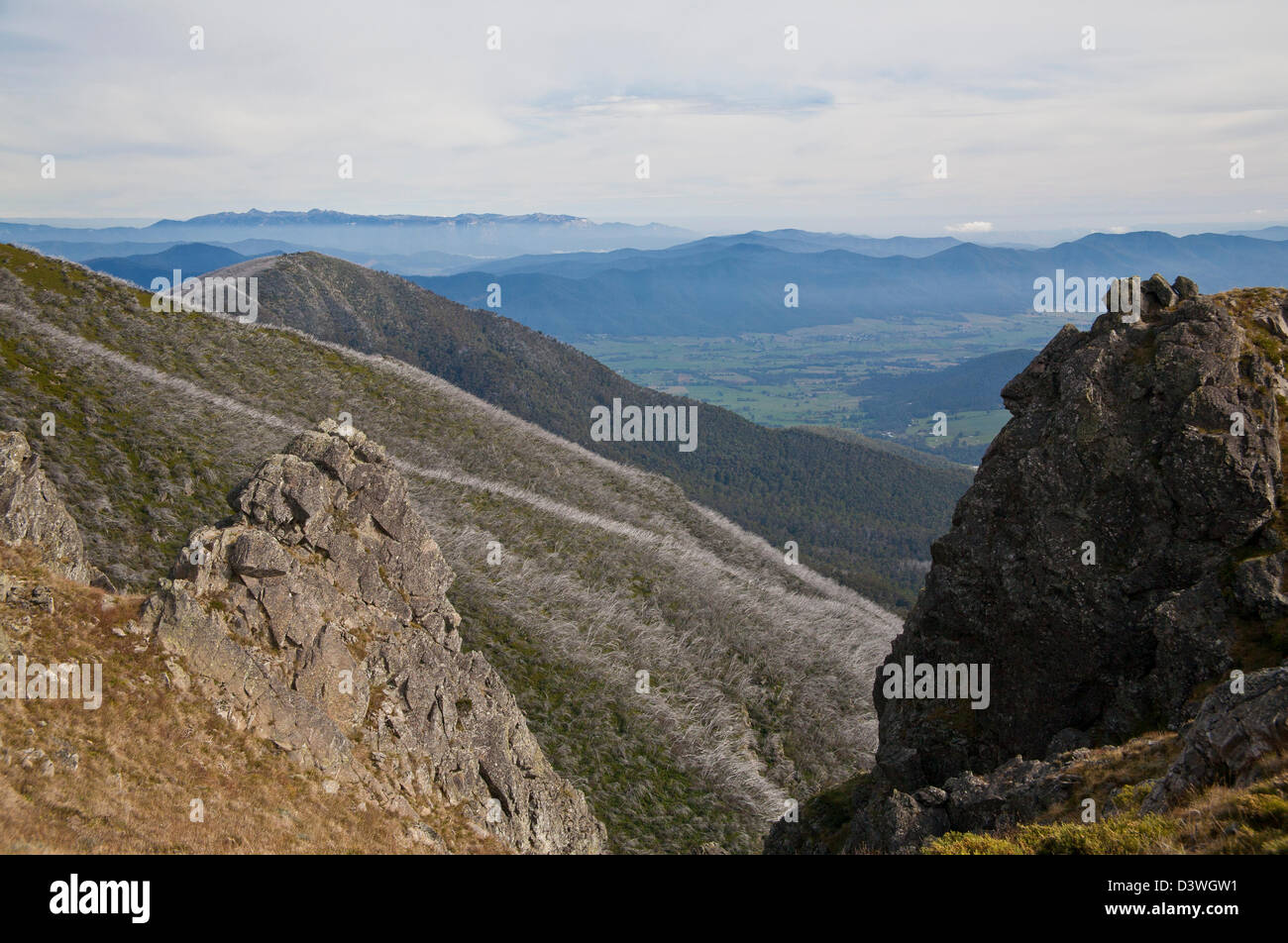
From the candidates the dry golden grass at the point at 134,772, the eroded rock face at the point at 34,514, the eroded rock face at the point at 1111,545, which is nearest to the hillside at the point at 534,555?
the eroded rock face at the point at 34,514

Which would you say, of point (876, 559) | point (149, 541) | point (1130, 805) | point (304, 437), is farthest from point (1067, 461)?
point (876, 559)

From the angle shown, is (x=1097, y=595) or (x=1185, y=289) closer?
(x=1097, y=595)

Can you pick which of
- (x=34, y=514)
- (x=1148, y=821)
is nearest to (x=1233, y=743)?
(x=1148, y=821)

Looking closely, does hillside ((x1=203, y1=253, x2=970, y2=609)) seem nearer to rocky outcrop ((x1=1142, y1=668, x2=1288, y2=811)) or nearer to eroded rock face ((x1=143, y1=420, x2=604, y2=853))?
eroded rock face ((x1=143, y1=420, x2=604, y2=853))

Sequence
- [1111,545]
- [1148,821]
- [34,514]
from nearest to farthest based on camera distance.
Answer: [1148,821], [1111,545], [34,514]

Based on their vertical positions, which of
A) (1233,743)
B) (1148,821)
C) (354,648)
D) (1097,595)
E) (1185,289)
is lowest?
(354,648)

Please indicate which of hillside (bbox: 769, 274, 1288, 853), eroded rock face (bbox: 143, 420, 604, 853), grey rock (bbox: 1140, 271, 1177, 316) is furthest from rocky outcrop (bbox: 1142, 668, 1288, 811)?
eroded rock face (bbox: 143, 420, 604, 853)

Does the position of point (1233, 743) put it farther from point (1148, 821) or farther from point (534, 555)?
point (534, 555)

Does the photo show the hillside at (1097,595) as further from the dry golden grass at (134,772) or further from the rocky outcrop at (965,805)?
the dry golden grass at (134,772)

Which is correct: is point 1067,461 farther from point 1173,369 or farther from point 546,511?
point 546,511
